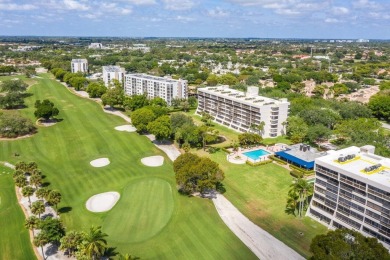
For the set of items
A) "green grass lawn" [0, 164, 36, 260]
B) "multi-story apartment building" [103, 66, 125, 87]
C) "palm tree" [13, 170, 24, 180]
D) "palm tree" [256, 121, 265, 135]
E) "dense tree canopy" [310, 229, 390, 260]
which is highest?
"multi-story apartment building" [103, 66, 125, 87]

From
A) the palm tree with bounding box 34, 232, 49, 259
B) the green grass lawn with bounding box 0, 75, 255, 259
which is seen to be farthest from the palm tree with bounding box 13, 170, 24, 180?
the palm tree with bounding box 34, 232, 49, 259

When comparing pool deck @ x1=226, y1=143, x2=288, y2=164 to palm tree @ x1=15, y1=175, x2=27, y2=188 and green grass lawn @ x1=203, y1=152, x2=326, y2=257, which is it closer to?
green grass lawn @ x1=203, y1=152, x2=326, y2=257

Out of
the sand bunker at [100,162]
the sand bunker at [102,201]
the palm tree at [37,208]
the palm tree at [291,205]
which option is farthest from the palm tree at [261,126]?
the palm tree at [37,208]

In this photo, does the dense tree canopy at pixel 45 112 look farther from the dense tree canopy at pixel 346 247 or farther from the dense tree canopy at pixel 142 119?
the dense tree canopy at pixel 346 247

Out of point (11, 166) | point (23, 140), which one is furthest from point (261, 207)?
point (23, 140)

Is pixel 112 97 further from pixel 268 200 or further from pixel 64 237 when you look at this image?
pixel 64 237

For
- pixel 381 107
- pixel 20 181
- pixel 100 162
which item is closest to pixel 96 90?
pixel 100 162
